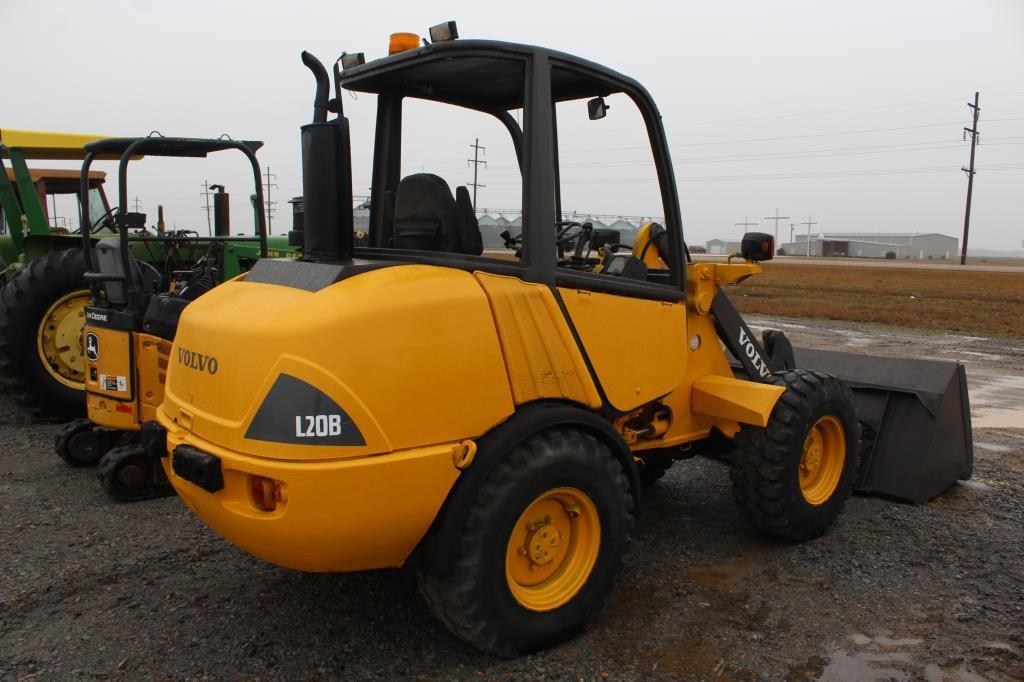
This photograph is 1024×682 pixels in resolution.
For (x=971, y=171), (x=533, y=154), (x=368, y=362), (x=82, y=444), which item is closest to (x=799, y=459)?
(x=533, y=154)

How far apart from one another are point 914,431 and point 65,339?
7.06m

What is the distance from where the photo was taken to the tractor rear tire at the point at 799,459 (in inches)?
163

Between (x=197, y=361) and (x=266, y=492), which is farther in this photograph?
(x=197, y=361)

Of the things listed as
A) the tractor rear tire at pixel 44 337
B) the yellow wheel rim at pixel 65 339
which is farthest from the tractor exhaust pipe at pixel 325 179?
the yellow wheel rim at pixel 65 339

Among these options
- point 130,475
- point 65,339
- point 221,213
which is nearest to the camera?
point 130,475

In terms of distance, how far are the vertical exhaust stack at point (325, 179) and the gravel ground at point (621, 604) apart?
160 centimetres

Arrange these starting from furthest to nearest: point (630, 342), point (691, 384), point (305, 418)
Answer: point (691, 384)
point (630, 342)
point (305, 418)

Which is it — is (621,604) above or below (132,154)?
below

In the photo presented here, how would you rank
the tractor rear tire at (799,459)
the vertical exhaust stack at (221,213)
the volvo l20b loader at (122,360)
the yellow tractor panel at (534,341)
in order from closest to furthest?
1. the yellow tractor panel at (534,341)
2. the tractor rear tire at (799,459)
3. the volvo l20b loader at (122,360)
4. the vertical exhaust stack at (221,213)

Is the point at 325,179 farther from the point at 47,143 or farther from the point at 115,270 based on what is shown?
the point at 47,143

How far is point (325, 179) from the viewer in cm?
306

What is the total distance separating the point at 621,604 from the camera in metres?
3.66

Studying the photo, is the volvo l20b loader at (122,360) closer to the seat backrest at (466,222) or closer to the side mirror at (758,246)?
the seat backrest at (466,222)

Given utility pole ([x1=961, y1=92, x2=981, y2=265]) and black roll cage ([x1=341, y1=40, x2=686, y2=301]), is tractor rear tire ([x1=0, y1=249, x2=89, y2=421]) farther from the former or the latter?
utility pole ([x1=961, y1=92, x2=981, y2=265])
